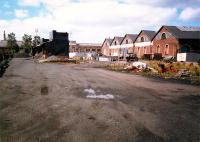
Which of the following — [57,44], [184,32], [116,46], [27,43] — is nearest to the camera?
[184,32]

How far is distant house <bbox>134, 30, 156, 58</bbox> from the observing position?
49675 millimetres

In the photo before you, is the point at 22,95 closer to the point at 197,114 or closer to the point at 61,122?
the point at 61,122

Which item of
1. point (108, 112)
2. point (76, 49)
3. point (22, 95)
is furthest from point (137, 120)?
point (76, 49)

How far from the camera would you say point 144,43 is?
52000mm

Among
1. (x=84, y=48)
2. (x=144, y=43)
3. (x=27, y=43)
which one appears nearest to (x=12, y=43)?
(x=27, y=43)

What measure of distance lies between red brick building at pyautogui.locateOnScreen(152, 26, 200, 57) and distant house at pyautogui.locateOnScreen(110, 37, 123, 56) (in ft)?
78.5

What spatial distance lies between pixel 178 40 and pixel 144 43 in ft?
41.3

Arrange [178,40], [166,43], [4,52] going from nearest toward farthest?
1. [178,40]
2. [166,43]
3. [4,52]

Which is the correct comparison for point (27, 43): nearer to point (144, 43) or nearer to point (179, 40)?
point (144, 43)

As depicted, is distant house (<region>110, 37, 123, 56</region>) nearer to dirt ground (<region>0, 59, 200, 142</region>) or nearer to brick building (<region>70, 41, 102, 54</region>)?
brick building (<region>70, 41, 102, 54</region>)

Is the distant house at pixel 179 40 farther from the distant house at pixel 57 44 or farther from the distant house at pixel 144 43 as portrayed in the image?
the distant house at pixel 57 44

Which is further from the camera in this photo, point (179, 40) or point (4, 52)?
point (4, 52)

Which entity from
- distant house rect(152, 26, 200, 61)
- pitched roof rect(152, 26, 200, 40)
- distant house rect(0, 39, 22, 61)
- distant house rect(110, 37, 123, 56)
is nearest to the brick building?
distant house rect(110, 37, 123, 56)

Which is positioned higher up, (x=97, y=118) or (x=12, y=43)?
(x=12, y=43)
